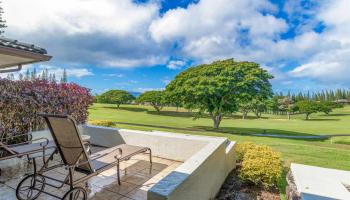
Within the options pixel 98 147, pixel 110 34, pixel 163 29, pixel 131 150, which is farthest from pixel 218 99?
pixel 131 150

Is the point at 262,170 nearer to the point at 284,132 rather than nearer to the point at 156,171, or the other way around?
the point at 156,171

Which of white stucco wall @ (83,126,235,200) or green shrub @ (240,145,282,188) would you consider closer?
white stucco wall @ (83,126,235,200)

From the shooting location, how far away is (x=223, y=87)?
73.7 feet

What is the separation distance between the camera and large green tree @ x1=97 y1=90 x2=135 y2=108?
52969 millimetres

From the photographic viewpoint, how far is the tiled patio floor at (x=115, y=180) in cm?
325

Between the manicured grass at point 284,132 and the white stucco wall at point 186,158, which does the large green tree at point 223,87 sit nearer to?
the manicured grass at point 284,132

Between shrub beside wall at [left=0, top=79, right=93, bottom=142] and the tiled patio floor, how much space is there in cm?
122

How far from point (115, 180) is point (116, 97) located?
51.2 m

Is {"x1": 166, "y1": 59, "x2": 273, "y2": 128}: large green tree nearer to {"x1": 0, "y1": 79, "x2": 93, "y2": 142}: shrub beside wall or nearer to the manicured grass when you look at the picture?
the manicured grass

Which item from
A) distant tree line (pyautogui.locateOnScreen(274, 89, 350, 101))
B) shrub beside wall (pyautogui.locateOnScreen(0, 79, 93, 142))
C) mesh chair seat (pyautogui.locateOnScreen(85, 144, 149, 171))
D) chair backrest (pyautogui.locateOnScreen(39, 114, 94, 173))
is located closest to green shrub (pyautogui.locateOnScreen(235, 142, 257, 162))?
mesh chair seat (pyautogui.locateOnScreen(85, 144, 149, 171))

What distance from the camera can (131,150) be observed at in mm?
4004

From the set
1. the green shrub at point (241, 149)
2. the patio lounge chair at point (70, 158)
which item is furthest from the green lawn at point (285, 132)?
the patio lounge chair at point (70, 158)

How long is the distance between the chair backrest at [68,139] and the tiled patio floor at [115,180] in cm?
64

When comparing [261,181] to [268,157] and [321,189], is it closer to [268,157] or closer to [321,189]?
[268,157]
